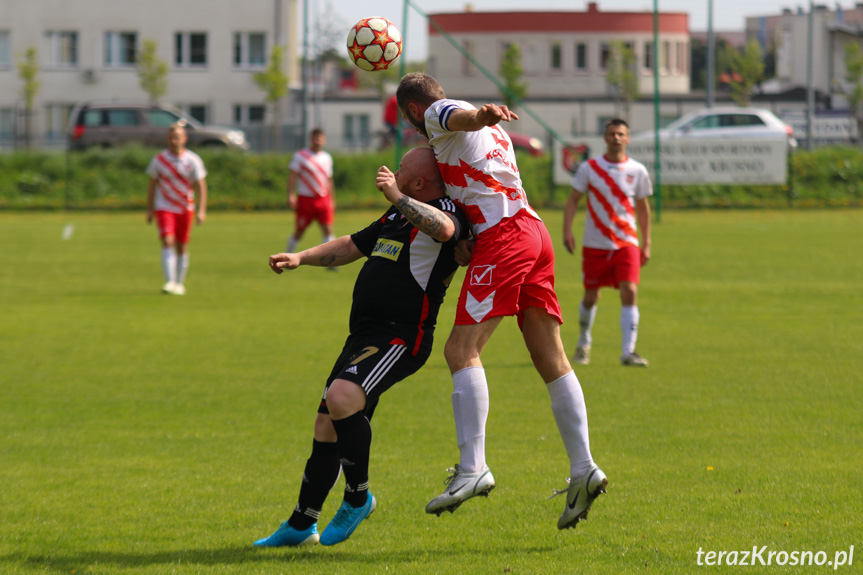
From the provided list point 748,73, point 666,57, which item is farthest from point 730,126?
Answer: point 748,73

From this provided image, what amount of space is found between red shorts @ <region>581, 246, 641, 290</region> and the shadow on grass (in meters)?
5.35

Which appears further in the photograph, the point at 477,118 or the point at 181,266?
the point at 181,266

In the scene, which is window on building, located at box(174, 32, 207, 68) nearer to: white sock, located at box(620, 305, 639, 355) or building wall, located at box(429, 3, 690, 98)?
building wall, located at box(429, 3, 690, 98)

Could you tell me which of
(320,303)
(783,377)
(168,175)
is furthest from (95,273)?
(783,377)

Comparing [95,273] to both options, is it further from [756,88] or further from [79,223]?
[756,88]

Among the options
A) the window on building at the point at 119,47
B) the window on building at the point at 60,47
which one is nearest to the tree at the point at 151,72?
the window on building at the point at 119,47

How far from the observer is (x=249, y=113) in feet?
185

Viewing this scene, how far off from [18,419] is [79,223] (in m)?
21.8

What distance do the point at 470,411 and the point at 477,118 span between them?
129 centimetres

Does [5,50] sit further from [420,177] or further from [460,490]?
[460,490]

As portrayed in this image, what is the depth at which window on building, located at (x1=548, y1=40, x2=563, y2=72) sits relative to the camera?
40.4 metres

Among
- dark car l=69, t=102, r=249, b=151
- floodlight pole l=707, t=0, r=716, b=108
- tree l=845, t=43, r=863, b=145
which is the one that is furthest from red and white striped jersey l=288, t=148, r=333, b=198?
tree l=845, t=43, r=863, b=145

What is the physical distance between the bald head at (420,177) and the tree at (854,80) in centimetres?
3711

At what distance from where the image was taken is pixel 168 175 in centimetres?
1470
